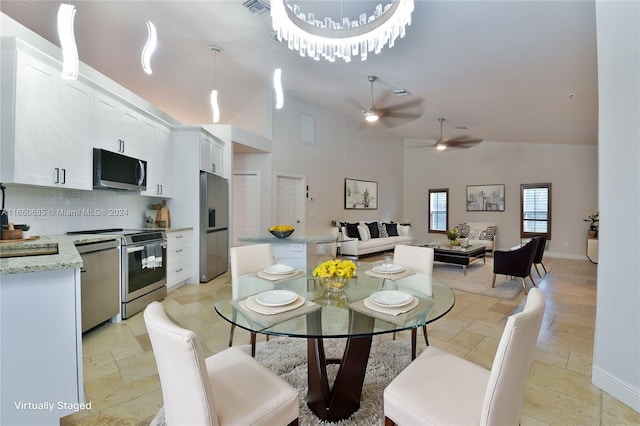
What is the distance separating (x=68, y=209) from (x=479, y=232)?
825 centimetres

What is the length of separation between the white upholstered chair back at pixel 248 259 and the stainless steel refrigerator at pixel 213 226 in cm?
219

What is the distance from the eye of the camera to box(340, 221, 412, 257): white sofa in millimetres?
6727

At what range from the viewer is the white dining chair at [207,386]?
0.93 metres

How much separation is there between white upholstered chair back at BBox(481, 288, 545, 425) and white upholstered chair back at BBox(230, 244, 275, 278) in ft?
6.05

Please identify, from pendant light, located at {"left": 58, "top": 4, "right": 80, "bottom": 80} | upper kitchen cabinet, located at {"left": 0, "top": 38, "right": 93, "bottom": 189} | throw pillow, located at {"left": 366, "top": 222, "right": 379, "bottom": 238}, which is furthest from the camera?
throw pillow, located at {"left": 366, "top": 222, "right": 379, "bottom": 238}

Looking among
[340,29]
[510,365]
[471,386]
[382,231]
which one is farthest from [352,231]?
[510,365]

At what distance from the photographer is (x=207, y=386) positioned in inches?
37.8

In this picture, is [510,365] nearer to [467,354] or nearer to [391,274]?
[391,274]

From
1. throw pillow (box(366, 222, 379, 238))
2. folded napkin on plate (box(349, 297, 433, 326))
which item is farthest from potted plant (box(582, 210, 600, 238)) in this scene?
folded napkin on plate (box(349, 297, 433, 326))

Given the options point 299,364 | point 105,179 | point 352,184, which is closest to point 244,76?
point 105,179

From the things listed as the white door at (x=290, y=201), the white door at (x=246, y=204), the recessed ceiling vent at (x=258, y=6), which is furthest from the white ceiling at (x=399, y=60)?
the white door at (x=290, y=201)

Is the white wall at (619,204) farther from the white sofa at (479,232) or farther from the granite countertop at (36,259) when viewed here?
the white sofa at (479,232)

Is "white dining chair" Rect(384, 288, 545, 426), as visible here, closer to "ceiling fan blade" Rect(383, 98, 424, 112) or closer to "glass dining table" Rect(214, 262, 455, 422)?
"glass dining table" Rect(214, 262, 455, 422)

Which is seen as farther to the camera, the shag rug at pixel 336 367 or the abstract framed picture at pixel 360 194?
the abstract framed picture at pixel 360 194
